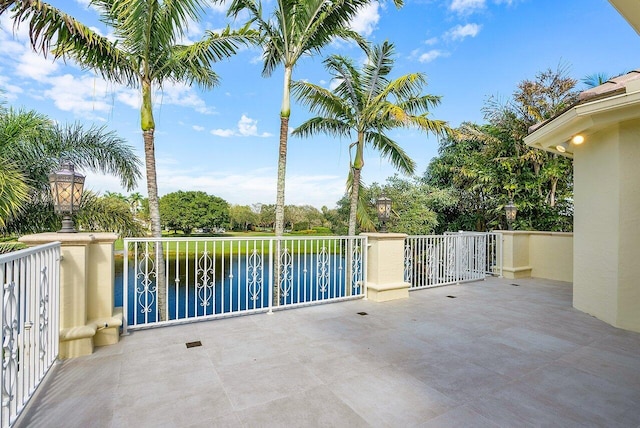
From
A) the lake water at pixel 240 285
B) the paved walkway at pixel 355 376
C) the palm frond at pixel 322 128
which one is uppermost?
the palm frond at pixel 322 128

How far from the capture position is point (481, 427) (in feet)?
6.23

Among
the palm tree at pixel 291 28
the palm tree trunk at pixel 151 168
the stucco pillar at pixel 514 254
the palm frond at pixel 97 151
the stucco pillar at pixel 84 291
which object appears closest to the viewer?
the stucco pillar at pixel 84 291

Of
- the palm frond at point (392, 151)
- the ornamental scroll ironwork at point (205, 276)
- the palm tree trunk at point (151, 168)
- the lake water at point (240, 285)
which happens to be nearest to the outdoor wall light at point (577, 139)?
the lake water at point (240, 285)

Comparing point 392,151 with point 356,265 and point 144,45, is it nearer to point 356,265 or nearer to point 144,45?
point 356,265

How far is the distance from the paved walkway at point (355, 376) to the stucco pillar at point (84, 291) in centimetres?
16

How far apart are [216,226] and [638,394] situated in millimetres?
32903

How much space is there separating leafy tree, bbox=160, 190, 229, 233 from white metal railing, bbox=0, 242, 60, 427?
93.0 feet

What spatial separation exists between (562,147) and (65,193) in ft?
22.7

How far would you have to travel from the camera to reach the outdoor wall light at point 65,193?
2.91 metres

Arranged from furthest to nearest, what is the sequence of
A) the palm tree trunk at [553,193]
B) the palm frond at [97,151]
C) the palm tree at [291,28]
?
the palm tree trunk at [553,193]
the palm frond at [97,151]
the palm tree at [291,28]

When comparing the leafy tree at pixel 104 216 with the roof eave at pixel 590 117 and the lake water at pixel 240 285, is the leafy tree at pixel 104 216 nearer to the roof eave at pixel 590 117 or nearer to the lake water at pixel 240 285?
the lake water at pixel 240 285

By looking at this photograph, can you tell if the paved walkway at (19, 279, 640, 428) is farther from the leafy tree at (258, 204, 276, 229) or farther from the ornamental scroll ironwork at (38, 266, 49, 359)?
the leafy tree at (258, 204, 276, 229)

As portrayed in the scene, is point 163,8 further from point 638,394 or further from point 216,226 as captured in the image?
point 216,226

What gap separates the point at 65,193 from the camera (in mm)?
2934
